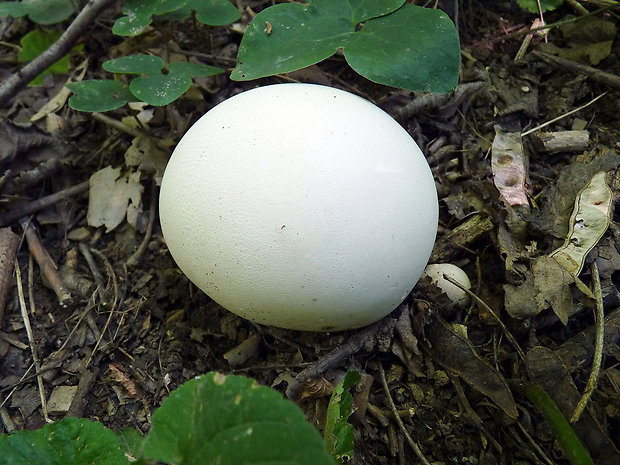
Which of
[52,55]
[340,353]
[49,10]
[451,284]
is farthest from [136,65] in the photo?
[451,284]

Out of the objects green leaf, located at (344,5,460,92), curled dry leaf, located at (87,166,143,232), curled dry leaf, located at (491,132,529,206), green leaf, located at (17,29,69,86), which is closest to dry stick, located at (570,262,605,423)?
curled dry leaf, located at (491,132,529,206)

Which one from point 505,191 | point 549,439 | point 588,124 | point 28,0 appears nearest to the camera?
point 549,439

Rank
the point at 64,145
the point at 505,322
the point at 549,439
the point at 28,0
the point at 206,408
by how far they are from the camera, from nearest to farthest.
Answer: the point at 206,408
the point at 549,439
the point at 505,322
the point at 64,145
the point at 28,0

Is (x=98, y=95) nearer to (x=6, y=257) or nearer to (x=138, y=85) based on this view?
(x=138, y=85)

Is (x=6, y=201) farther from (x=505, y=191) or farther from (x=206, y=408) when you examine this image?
(x=505, y=191)

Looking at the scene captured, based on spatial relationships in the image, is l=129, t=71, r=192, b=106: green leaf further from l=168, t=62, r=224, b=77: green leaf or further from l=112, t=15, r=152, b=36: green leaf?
l=112, t=15, r=152, b=36: green leaf

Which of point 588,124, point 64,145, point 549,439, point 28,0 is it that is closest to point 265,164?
point 549,439
